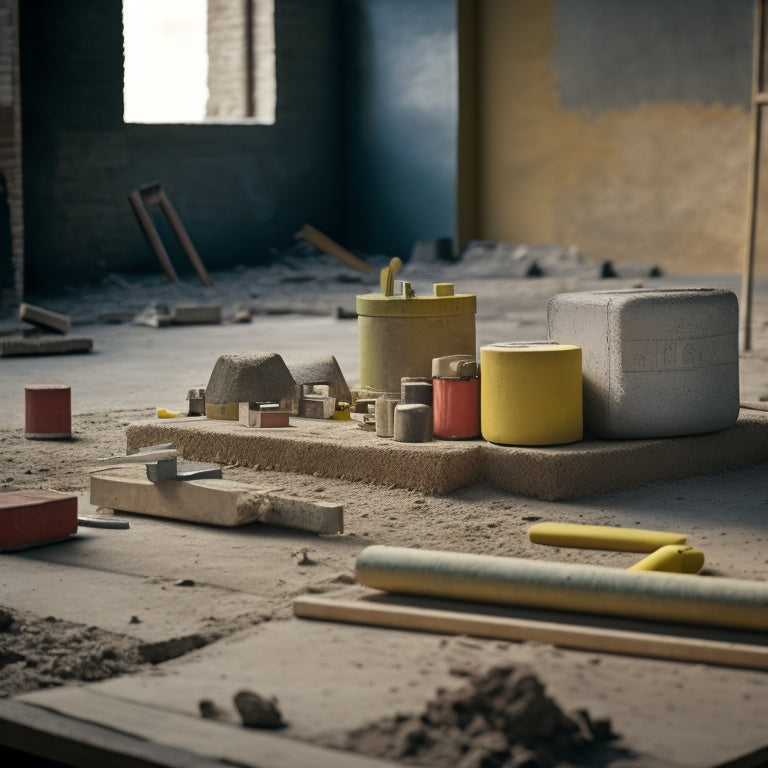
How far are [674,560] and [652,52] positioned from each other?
12800 mm

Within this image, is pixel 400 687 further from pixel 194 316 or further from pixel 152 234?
pixel 152 234

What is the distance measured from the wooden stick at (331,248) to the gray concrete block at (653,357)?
1224 cm

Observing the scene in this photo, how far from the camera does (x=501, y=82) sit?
17.1 meters

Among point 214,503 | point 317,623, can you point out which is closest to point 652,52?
point 214,503

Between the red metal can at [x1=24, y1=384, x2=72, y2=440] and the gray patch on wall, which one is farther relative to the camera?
the gray patch on wall

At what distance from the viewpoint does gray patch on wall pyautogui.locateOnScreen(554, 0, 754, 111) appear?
1470cm

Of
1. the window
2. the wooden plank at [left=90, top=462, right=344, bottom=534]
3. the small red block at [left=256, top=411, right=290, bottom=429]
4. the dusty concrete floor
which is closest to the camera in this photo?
the dusty concrete floor

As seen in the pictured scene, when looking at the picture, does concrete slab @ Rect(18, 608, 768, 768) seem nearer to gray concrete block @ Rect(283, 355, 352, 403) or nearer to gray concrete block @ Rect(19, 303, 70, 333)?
gray concrete block @ Rect(283, 355, 352, 403)

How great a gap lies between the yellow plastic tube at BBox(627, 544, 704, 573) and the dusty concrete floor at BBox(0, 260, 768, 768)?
14cm

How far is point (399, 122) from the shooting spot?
17.9 meters

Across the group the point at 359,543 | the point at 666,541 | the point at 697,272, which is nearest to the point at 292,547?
the point at 359,543

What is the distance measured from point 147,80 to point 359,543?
1377 centimetres

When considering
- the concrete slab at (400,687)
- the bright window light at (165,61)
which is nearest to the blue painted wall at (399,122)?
the bright window light at (165,61)

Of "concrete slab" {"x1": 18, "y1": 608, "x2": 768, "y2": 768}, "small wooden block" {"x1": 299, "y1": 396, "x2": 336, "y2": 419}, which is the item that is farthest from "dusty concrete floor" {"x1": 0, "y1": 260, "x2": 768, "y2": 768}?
"small wooden block" {"x1": 299, "y1": 396, "x2": 336, "y2": 419}
